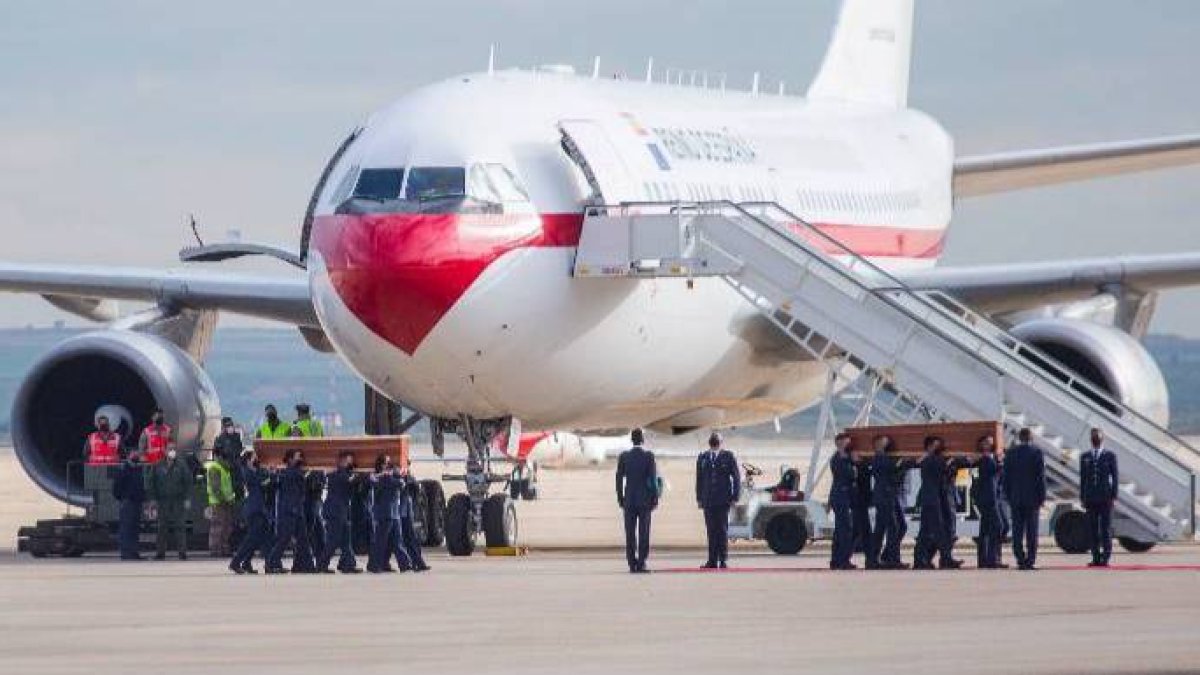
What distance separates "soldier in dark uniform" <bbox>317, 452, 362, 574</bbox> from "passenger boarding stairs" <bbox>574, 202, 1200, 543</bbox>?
3.88 meters

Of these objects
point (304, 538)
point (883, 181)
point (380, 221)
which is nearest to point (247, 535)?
point (304, 538)

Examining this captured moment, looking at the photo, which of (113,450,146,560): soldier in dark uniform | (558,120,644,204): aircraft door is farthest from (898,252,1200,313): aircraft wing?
(113,450,146,560): soldier in dark uniform

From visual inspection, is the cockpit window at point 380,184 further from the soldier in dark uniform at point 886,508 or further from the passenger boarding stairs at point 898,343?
the soldier in dark uniform at point 886,508

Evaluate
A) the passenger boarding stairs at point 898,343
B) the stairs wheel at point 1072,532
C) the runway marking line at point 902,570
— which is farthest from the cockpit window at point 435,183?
the stairs wheel at point 1072,532

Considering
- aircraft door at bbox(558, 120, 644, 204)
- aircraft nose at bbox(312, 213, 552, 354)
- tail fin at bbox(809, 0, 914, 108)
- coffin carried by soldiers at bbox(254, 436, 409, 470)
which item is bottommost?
coffin carried by soldiers at bbox(254, 436, 409, 470)

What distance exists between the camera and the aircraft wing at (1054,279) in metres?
40.9

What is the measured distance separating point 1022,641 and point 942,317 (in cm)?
1671

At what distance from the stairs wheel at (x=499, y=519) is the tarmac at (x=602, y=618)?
33 cm

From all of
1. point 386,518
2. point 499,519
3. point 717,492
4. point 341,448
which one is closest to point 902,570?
point 717,492

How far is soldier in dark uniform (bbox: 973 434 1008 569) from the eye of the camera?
109 ft

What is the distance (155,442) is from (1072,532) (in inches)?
425

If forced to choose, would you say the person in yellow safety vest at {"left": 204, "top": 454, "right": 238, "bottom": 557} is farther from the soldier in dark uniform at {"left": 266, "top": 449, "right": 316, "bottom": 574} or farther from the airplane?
the soldier in dark uniform at {"left": 266, "top": 449, "right": 316, "bottom": 574}

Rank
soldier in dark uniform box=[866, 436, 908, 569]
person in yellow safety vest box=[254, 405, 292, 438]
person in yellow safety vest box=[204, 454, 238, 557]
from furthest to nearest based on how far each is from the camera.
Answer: person in yellow safety vest box=[254, 405, 292, 438]
person in yellow safety vest box=[204, 454, 238, 557]
soldier in dark uniform box=[866, 436, 908, 569]

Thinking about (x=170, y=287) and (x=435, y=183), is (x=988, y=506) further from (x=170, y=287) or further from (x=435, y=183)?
(x=170, y=287)
